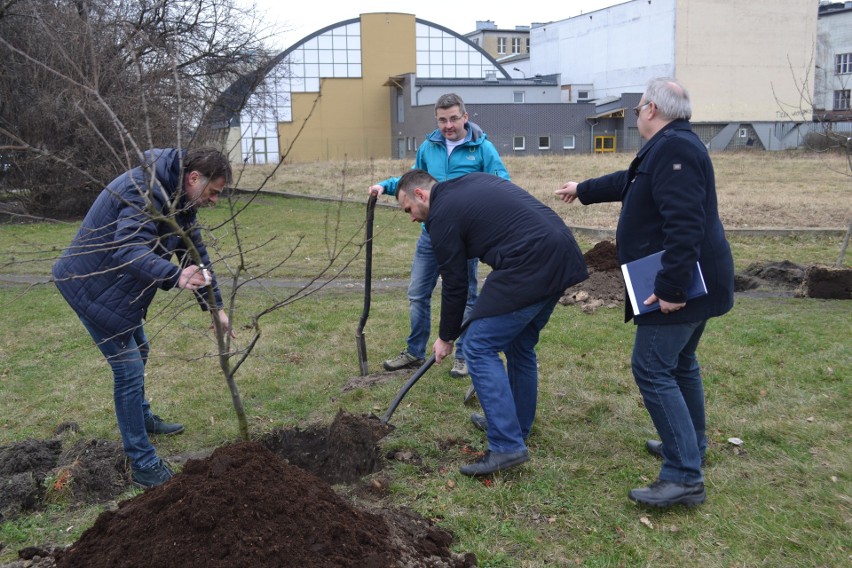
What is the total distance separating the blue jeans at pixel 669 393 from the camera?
3.59 m

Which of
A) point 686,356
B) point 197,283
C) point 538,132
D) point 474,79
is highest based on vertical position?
point 474,79

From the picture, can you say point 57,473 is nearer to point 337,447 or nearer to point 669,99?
point 337,447

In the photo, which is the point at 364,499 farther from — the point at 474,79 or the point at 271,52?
the point at 474,79

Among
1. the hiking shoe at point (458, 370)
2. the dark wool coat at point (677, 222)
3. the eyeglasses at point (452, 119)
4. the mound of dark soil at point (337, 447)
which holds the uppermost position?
the eyeglasses at point (452, 119)

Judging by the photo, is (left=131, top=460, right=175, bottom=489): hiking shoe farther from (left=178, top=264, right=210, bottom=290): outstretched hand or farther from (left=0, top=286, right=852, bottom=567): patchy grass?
(left=178, top=264, right=210, bottom=290): outstretched hand

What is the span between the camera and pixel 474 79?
5347 cm

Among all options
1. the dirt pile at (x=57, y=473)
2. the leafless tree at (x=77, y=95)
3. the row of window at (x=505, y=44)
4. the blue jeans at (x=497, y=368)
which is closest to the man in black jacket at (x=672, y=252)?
the blue jeans at (x=497, y=368)

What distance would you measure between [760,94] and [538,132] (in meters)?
17.4

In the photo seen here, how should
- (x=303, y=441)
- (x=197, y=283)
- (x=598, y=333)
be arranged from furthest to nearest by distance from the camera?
(x=598, y=333)
(x=303, y=441)
(x=197, y=283)

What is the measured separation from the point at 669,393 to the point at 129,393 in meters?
2.80

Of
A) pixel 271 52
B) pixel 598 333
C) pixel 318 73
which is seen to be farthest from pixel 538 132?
pixel 598 333

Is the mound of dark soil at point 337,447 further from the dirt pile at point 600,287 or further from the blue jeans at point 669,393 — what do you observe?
the dirt pile at point 600,287

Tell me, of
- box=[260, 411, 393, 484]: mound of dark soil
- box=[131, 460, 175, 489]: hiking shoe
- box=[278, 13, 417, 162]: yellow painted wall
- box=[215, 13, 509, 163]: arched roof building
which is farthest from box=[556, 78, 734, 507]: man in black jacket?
box=[278, 13, 417, 162]: yellow painted wall

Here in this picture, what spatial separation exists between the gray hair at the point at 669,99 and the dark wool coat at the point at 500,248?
0.80 meters
